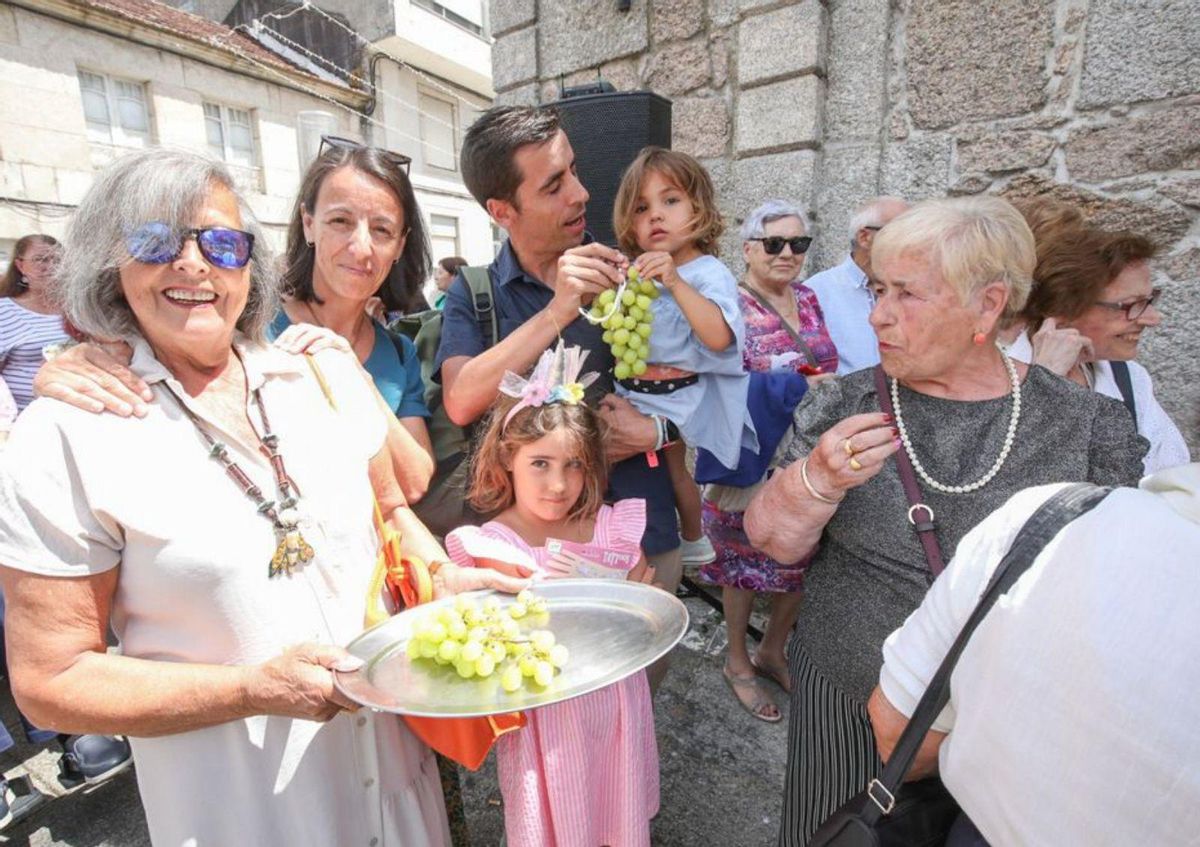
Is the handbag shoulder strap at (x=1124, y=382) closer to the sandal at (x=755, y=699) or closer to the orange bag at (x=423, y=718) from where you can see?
the sandal at (x=755, y=699)

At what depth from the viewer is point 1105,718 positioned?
0.75 metres

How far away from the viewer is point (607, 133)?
10.0 feet

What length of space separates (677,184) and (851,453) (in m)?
1.32

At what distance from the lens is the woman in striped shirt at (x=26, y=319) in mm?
3820

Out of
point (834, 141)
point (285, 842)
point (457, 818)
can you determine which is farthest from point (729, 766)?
point (834, 141)

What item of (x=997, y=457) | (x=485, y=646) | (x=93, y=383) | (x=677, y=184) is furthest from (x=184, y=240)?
(x=997, y=457)

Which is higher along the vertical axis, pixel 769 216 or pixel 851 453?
pixel 769 216

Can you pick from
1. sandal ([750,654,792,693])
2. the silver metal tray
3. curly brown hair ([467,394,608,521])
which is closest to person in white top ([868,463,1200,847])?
the silver metal tray

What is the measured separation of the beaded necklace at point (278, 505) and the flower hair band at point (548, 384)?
2.31 feet

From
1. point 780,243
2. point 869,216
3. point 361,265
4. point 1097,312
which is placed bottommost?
point 1097,312

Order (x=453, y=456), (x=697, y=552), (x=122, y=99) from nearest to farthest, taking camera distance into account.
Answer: (x=453, y=456) < (x=697, y=552) < (x=122, y=99)

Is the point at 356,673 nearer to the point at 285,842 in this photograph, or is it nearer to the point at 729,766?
the point at 285,842

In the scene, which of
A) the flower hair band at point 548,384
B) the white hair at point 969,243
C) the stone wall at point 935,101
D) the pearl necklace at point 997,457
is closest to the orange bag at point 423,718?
the flower hair band at point 548,384

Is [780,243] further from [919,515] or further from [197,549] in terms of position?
[197,549]
